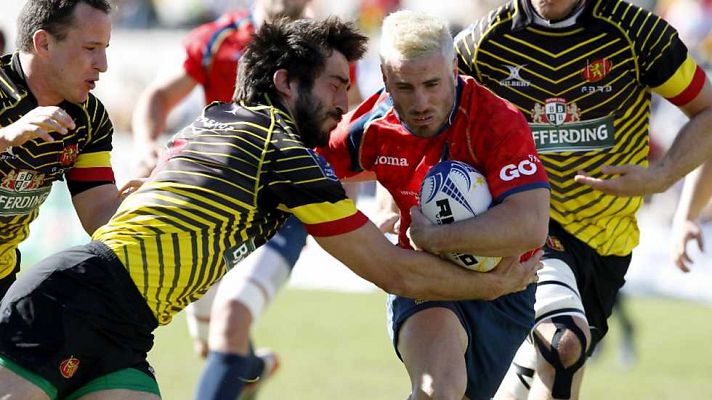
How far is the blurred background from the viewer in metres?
9.75

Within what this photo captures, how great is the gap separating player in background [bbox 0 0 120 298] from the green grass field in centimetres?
329

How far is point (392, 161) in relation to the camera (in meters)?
5.48

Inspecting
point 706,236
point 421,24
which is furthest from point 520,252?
point 706,236

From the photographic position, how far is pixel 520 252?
5039 mm

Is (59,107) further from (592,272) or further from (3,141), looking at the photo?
(592,272)

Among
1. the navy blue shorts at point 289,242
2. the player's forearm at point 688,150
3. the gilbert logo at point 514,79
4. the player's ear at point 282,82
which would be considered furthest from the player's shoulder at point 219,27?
the player's ear at point 282,82

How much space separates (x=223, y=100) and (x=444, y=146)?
134 inches

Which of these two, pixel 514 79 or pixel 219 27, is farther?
pixel 219 27

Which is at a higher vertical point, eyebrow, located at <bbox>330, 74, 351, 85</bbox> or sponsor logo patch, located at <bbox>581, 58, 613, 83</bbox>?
eyebrow, located at <bbox>330, 74, 351, 85</bbox>

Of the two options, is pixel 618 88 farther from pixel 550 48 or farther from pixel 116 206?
pixel 116 206

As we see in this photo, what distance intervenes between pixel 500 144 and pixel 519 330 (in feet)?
3.23

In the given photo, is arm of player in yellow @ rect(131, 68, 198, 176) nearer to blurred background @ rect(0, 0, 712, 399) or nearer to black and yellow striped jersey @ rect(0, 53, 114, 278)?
blurred background @ rect(0, 0, 712, 399)

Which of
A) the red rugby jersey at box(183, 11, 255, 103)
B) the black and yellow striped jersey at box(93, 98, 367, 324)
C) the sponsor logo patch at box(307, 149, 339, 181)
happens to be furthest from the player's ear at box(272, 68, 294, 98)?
the red rugby jersey at box(183, 11, 255, 103)

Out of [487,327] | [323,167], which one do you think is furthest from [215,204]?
[487,327]
